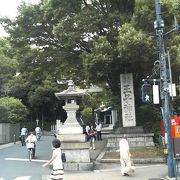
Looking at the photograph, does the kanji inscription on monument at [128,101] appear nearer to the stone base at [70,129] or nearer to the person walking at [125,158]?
the stone base at [70,129]

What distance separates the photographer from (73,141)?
1712cm

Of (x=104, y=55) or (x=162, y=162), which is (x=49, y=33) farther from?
(x=162, y=162)

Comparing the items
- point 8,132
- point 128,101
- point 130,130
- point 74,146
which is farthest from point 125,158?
point 8,132

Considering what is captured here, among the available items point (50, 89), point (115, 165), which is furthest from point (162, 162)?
point (50, 89)

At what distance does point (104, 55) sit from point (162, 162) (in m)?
6.69

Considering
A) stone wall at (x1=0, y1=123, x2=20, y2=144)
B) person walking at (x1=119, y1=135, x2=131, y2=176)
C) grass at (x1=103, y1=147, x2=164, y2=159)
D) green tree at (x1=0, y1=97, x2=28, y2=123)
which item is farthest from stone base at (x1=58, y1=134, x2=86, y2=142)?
green tree at (x1=0, y1=97, x2=28, y2=123)

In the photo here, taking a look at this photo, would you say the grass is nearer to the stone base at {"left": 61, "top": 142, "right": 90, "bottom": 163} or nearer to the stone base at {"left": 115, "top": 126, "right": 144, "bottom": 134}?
the stone base at {"left": 61, "top": 142, "right": 90, "bottom": 163}

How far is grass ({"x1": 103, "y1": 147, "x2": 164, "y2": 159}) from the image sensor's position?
17.8 m

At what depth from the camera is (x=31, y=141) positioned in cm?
2120

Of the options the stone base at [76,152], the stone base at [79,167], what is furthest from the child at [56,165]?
the stone base at [76,152]

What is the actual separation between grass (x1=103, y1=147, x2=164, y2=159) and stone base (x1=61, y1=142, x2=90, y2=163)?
61.7 inches

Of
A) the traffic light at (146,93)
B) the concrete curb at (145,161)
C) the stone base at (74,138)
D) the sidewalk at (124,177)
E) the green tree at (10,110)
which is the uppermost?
the green tree at (10,110)

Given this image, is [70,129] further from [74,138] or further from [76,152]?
[76,152]

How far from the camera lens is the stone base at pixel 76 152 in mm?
16656
